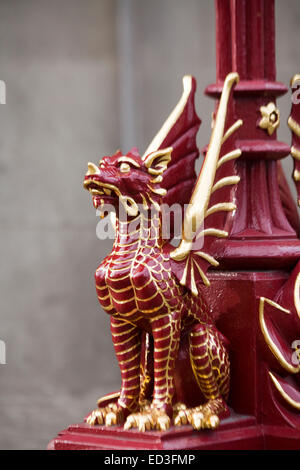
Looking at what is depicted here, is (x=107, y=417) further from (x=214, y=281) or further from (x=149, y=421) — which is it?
(x=214, y=281)

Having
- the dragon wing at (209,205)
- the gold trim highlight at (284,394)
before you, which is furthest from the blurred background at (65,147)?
the gold trim highlight at (284,394)

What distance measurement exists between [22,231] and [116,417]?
5.30 ft

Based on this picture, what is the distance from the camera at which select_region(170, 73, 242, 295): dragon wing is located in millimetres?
1792

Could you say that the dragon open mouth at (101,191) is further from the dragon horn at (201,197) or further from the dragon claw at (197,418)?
the dragon claw at (197,418)

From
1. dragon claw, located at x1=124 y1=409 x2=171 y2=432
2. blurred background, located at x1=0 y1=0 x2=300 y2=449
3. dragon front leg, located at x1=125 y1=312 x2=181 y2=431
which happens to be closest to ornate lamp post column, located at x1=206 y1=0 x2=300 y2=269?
dragon front leg, located at x1=125 y1=312 x2=181 y2=431

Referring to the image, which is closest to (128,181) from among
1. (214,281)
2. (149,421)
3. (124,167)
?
(124,167)

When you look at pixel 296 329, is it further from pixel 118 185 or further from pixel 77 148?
pixel 77 148

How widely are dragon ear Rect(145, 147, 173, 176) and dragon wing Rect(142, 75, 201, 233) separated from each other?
7 centimetres

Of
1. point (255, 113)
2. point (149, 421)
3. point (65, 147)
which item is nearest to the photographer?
point (149, 421)

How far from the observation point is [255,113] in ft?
6.38

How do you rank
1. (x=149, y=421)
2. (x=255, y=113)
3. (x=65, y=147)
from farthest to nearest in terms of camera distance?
(x=65, y=147)
(x=255, y=113)
(x=149, y=421)

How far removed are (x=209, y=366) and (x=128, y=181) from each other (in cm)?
32

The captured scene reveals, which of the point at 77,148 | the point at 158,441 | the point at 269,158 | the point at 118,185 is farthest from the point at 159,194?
the point at 77,148

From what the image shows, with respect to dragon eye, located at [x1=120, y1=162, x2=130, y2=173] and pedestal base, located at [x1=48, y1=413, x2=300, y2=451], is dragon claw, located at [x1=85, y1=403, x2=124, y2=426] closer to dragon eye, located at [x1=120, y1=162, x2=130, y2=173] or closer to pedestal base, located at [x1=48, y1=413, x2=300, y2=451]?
pedestal base, located at [x1=48, y1=413, x2=300, y2=451]
